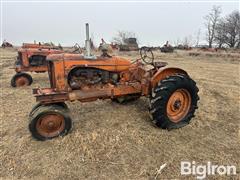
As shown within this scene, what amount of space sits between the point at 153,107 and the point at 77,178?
1.97 metres

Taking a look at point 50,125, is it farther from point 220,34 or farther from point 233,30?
point 220,34

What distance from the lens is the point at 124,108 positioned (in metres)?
6.11

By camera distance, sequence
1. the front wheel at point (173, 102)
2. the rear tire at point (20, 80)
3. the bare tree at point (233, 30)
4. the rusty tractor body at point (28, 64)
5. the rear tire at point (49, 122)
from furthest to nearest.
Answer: the bare tree at point (233, 30), the rusty tractor body at point (28, 64), the rear tire at point (20, 80), the front wheel at point (173, 102), the rear tire at point (49, 122)

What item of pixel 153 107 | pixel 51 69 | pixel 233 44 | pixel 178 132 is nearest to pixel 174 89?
pixel 153 107

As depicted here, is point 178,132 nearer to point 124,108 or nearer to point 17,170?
point 124,108

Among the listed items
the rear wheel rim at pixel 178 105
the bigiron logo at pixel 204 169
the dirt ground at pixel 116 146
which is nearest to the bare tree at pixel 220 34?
the dirt ground at pixel 116 146

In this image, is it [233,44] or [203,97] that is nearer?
[203,97]

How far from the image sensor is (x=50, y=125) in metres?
4.56

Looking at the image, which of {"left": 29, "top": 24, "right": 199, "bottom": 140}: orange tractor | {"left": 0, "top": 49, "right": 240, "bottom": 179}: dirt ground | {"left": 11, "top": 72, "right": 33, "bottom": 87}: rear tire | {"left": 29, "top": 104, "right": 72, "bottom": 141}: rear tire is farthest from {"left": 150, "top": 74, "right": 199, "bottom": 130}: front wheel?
{"left": 11, "top": 72, "right": 33, "bottom": 87}: rear tire

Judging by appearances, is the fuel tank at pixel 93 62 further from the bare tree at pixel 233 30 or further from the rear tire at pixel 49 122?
the bare tree at pixel 233 30

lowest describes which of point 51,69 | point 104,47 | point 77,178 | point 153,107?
point 77,178

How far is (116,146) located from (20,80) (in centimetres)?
627

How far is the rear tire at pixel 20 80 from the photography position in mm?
9164

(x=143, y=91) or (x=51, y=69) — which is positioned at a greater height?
(x=51, y=69)
